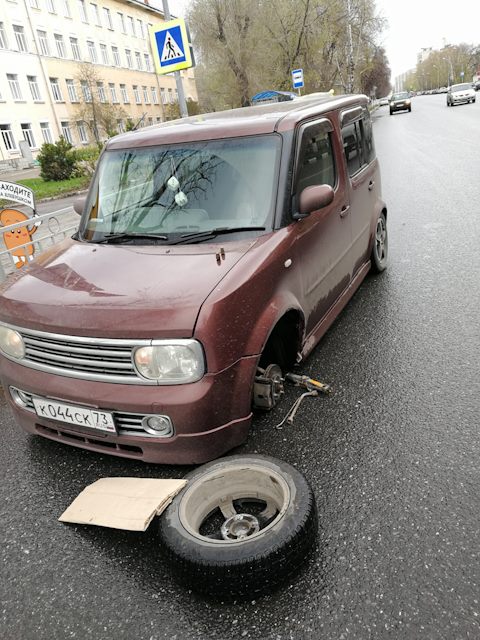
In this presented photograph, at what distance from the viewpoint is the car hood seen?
8.33ft

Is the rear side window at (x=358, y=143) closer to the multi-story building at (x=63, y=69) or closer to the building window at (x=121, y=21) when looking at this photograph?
the multi-story building at (x=63, y=69)

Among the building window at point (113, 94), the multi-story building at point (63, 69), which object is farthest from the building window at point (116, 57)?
the building window at point (113, 94)

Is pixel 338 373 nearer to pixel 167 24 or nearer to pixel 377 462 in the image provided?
pixel 377 462

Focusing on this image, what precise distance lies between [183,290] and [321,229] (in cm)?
152

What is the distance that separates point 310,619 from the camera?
2.01 meters

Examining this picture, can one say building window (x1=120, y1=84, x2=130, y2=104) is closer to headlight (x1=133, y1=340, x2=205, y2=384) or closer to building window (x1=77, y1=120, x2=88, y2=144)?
building window (x1=77, y1=120, x2=88, y2=144)

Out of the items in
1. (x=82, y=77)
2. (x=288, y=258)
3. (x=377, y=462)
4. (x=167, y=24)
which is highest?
(x=82, y=77)

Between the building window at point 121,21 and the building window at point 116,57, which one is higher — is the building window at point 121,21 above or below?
above

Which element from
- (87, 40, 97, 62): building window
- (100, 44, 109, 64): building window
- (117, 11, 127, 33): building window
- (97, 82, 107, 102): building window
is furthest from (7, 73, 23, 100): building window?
(117, 11, 127, 33): building window

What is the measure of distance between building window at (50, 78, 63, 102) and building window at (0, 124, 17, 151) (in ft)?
24.1

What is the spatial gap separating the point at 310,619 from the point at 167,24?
10506 mm

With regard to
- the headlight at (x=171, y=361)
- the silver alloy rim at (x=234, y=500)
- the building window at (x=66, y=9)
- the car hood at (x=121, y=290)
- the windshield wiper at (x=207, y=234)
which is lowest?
the silver alloy rim at (x=234, y=500)

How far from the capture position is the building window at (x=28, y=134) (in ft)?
129

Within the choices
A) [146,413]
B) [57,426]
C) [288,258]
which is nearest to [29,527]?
[57,426]
